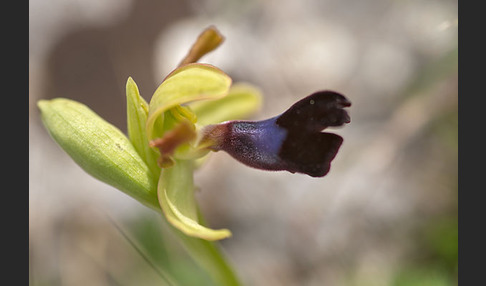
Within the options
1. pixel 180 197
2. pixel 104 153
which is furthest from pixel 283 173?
pixel 104 153

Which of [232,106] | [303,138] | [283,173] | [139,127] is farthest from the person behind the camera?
[283,173]

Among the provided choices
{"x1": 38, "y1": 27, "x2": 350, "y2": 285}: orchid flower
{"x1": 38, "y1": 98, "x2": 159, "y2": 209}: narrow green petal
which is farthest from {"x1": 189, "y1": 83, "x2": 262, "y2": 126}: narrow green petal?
{"x1": 38, "y1": 98, "x2": 159, "y2": 209}: narrow green petal

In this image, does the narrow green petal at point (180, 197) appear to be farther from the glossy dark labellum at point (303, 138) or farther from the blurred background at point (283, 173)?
the blurred background at point (283, 173)

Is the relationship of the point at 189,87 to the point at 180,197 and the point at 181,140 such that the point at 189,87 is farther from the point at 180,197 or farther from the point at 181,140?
the point at 180,197

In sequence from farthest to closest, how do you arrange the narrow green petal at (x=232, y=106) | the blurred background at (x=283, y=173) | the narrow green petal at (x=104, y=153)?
the blurred background at (x=283, y=173), the narrow green petal at (x=232, y=106), the narrow green petal at (x=104, y=153)

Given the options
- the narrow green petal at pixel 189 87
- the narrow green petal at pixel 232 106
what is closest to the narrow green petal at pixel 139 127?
the narrow green petal at pixel 189 87

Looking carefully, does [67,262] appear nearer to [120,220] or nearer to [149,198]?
[120,220]

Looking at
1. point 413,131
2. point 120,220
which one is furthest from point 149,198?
point 413,131
